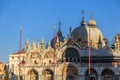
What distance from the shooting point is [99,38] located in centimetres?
8000

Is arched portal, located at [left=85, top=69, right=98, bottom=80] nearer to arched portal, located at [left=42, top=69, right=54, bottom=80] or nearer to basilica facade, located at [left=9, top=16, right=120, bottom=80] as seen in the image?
basilica facade, located at [left=9, top=16, right=120, bottom=80]

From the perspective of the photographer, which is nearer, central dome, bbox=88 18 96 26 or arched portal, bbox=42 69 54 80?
arched portal, bbox=42 69 54 80

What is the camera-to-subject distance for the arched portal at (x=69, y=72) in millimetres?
69688

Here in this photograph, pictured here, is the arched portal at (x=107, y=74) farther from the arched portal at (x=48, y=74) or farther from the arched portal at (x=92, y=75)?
the arched portal at (x=48, y=74)

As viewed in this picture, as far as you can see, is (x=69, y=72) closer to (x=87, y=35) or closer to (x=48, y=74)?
(x=48, y=74)

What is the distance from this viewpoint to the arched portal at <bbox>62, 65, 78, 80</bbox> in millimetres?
69688

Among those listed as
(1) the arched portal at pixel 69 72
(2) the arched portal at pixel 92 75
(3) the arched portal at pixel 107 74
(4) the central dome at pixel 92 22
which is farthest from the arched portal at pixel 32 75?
(4) the central dome at pixel 92 22

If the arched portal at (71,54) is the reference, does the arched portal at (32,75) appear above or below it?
below

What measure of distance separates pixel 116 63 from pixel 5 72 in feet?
119

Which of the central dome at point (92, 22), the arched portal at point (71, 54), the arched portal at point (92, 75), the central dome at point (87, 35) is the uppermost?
the central dome at point (92, 22)

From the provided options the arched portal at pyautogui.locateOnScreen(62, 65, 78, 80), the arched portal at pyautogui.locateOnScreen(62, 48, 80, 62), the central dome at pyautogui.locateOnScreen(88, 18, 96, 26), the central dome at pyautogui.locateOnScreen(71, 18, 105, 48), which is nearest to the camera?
the arched portal at pyautogui.locateOnScreen(62, 65, 78, 80)

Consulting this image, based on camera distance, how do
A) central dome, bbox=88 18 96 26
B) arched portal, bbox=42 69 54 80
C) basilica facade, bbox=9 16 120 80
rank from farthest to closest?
central dome, bbox=88 18 96 26, arched portal, bbox=42 69 54 80, basilica facade, bbox=9 16 120 80

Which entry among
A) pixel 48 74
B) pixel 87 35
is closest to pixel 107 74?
pixel 48 74

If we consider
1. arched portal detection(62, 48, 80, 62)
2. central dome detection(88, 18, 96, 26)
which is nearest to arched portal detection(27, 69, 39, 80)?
arched portal detection(62, 48, 80, 62)
